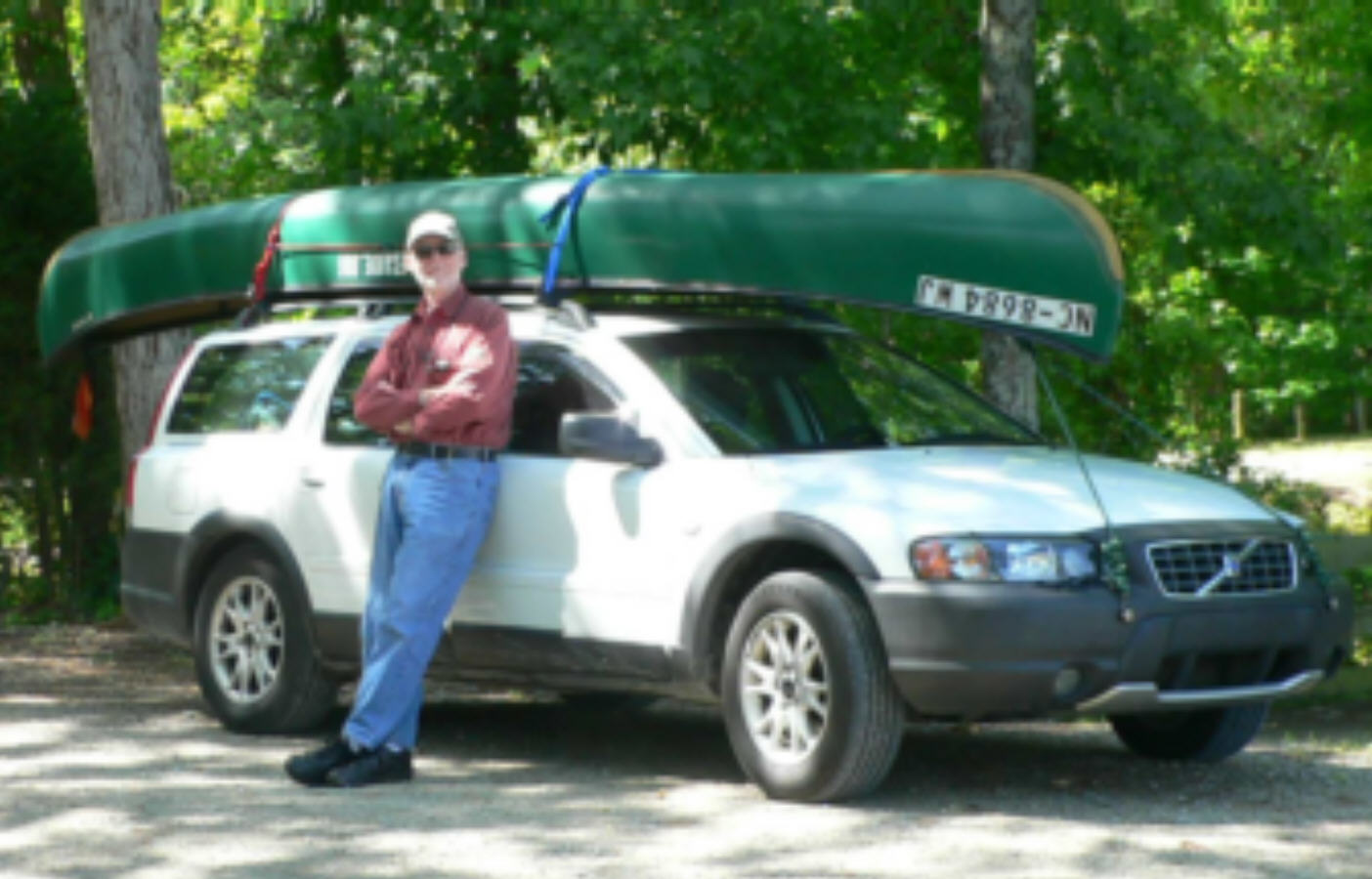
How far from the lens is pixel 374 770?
8305 millimetres

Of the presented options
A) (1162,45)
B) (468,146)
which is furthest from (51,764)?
(1162,45)

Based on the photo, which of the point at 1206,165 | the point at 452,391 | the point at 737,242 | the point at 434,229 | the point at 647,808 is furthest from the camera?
the point at 1206,165

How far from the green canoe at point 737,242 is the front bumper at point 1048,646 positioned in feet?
3.56

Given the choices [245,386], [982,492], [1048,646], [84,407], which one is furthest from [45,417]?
[1048,646]

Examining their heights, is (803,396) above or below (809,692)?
above

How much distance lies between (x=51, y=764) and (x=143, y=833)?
1.78m

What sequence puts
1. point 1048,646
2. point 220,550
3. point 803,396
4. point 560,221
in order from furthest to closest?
point 220,550 → point 560,221 → point 803,396 → point 1048,646

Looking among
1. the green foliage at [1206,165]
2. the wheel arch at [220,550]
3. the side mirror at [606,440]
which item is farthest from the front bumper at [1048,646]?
the green foliage at [1206,165]

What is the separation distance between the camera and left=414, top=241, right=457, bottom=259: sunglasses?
831cm

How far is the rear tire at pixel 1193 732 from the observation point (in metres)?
8.59

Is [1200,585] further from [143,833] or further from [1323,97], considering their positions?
[1323,97]

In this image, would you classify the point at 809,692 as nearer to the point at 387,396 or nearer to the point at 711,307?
the point at 387,396

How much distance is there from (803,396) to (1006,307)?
3.23 ft

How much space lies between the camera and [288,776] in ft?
27.9
